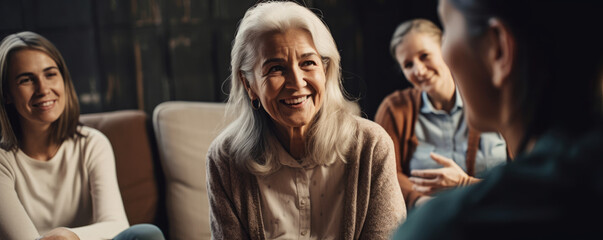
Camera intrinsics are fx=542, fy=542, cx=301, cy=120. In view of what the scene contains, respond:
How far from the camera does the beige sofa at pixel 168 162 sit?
2.20m

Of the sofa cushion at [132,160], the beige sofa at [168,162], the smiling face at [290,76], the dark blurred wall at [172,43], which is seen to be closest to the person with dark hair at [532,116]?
the smiling face at [290,76]

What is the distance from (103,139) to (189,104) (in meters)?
0.46

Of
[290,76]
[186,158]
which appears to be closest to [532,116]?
[290,76]

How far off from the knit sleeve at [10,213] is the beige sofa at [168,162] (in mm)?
439

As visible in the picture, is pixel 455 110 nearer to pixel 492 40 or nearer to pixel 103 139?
pixel 103 139

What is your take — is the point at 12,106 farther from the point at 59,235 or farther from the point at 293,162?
the point at 293,162

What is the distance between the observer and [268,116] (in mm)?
1586

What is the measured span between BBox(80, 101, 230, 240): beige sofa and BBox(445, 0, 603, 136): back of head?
5.51 feet

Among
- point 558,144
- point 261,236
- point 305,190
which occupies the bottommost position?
point 261,236

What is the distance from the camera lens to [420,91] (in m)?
2.12

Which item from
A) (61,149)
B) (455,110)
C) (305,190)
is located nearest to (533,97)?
(305,190)

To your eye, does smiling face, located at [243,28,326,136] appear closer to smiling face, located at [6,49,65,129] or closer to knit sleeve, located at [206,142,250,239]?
knit sleeve, located at [206,142,250,239]

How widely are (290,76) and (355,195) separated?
1.19 ft

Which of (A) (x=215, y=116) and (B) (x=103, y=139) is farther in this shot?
(A) (x=215, y=116)
